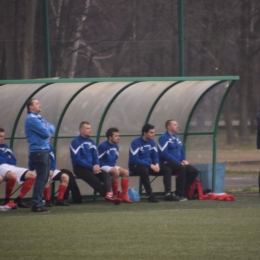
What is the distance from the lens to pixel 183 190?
492 inches

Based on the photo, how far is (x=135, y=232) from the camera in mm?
8219

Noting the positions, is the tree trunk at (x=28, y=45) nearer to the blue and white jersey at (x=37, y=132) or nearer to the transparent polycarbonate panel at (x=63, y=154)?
the transparent polycarbonate panel at (x=63, y=154)

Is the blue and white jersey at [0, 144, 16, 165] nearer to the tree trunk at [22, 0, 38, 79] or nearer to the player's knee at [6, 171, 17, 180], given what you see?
the player's knee at [6, 171, 17, 180]

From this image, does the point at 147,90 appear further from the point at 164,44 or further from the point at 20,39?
the point at 20,39

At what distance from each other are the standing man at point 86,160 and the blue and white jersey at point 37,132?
4.83 ft

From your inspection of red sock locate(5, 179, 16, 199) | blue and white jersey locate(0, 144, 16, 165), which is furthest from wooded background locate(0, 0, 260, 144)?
red sock locate(5, 179, 16, 199)

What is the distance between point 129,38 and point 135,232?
688 cm

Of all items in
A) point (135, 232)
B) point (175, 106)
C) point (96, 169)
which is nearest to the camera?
point (135, 232)

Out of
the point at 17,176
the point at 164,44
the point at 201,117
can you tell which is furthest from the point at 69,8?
the point at 17,176

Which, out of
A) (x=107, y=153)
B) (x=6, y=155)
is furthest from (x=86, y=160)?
(x=6, y=155)

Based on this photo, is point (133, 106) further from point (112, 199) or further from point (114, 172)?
point (112, 199)

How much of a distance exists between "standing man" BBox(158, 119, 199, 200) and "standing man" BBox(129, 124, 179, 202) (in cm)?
21

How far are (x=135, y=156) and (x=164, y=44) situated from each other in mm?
3054

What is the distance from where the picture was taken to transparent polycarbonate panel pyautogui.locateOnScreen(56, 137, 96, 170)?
12.8 metres
